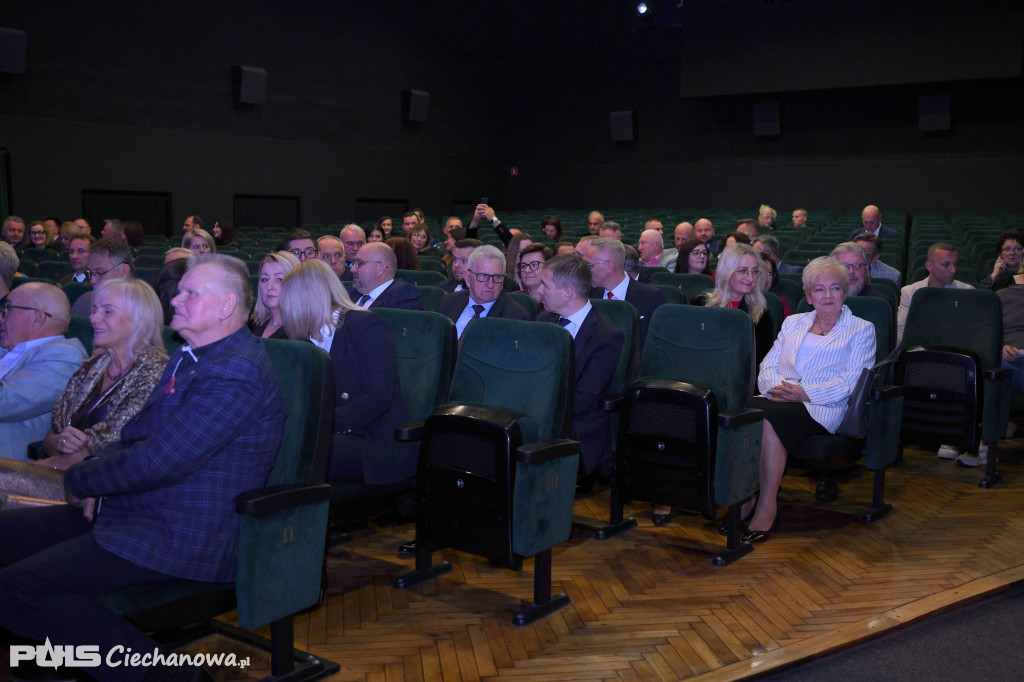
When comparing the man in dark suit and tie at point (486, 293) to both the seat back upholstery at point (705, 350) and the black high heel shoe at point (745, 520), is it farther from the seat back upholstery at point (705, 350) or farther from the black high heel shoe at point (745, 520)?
the black high heel shoe at point (745, 520)

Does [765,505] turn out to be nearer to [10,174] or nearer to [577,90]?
[10,174]

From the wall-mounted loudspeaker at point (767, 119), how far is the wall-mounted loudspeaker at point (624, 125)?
240cm

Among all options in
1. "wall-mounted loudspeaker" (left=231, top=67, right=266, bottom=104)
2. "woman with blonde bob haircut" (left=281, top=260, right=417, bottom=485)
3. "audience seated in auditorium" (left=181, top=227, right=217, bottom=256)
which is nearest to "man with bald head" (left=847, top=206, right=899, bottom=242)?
"audience seated in auditorium" (left=181, top=227, right=217, bottom=256)

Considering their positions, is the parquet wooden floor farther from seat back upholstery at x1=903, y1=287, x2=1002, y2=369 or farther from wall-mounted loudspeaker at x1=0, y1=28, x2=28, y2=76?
wall-mounted loudspeaker at x1=0, y1=28, x2=28, y2=76

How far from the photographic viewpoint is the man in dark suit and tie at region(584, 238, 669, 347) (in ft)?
14.3

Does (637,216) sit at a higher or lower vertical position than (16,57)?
lower

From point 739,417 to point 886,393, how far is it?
2.80ft

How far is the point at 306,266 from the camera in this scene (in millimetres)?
3096

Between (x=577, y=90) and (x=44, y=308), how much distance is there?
15961 mm

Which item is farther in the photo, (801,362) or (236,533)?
(801,362)

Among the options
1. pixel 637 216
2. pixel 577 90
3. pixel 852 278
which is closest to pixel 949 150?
pixel 637 216

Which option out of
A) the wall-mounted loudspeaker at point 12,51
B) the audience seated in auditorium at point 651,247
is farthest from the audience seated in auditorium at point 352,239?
the wall-mounted loudspeaker at point 12,51

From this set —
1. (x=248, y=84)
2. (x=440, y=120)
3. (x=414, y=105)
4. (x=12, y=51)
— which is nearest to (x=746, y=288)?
(x=12, y=51)

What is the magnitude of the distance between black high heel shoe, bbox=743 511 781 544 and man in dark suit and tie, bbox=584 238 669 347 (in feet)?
3.65
